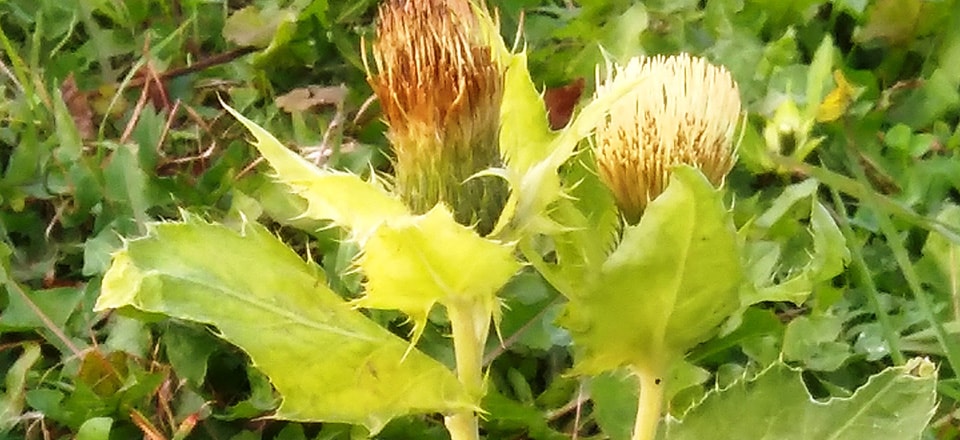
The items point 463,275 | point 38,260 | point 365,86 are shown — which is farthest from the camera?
point 365,86

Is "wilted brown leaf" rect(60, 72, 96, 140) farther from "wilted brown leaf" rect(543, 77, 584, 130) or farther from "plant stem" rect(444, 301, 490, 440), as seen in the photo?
"plant stem" rect(444, 301, 490, 440)

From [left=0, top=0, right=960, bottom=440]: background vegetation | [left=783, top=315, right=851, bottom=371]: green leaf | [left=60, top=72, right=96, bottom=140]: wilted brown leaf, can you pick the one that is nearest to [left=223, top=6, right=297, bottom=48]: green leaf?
[left=0, top=0, right=960, bottom=440]: background vegetation

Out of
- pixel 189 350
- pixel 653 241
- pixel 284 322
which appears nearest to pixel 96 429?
pixel 189 350

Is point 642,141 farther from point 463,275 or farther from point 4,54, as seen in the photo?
point 4,54

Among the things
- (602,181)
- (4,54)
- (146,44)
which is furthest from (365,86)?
(602,181)

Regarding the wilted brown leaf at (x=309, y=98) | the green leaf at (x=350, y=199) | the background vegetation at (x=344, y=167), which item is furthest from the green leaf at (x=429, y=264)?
the wilted brown leaf at (x=309, y=98)

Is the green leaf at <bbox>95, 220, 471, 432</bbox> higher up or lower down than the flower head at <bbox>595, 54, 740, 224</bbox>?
lower down
